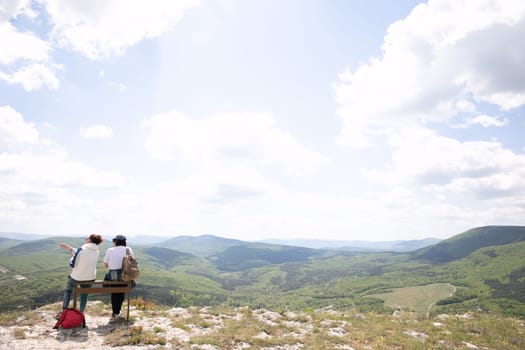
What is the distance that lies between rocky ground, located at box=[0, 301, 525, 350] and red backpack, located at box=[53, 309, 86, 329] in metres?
0.22

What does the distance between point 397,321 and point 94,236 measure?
2027 cm

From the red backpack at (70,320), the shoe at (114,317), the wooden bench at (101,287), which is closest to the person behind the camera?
the red backpack at (70,320)

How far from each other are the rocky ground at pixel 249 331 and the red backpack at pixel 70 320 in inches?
8.8

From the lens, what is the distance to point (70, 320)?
13.8 meters

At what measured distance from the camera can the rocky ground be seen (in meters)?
12.6

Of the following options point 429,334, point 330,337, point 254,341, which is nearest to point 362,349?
point 330,337

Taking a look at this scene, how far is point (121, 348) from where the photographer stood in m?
11.7

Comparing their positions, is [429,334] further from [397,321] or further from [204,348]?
[204,348]

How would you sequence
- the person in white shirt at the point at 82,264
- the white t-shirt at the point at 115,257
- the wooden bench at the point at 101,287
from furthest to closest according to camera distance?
1. the white t-shirt at the point at 115,257
2. the person in white shirt at the point at 82,264
3. the wooden bench at the point at 101,287

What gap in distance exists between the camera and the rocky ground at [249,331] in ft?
41.3

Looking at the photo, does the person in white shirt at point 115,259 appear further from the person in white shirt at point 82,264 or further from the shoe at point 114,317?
the person in white shirt at point 82,264

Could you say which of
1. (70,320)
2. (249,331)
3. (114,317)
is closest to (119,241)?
(70,320)

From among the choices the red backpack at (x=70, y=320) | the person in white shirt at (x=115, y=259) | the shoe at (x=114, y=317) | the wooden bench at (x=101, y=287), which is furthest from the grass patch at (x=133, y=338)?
the person in white shirt at (x=115, y=259)

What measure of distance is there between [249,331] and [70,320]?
8.69 metres
